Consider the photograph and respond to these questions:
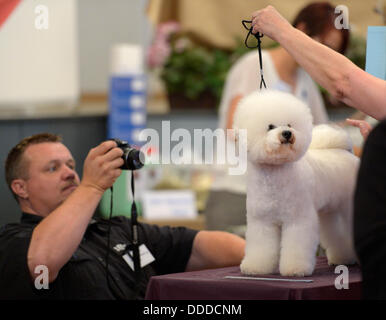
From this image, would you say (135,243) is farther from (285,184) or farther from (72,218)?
(285,184)

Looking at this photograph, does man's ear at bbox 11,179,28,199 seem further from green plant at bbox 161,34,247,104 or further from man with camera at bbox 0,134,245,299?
green plant at bbox 161,34,247,104

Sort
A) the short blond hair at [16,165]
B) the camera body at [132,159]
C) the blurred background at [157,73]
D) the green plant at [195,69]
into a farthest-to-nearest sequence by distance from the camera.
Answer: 1. the green plant at [195,69]
2. the blurred background at [157,73]
3. the short blond hair at [16,165]
4. the camera body at [132,159]

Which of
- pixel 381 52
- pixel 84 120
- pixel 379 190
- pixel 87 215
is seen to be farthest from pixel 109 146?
Result: pixel 84 120

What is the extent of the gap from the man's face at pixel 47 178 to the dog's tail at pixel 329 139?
2.34ft

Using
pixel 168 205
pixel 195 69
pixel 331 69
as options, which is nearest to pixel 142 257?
pixel 331 69

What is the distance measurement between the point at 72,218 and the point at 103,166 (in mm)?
141

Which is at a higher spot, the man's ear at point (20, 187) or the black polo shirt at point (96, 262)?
Result: the man's ear at point (20, 187)

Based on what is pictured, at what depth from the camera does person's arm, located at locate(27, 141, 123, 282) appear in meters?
1.73

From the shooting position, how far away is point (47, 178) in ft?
6.46

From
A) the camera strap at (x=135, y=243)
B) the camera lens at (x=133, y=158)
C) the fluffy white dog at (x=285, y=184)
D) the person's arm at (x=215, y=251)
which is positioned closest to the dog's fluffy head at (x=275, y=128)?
the fluffy white dog at (x=285, y=184)

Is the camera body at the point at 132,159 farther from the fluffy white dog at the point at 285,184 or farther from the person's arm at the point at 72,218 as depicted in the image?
the fluffy white dog at the point at 285,184

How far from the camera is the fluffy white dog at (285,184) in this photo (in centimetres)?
139
